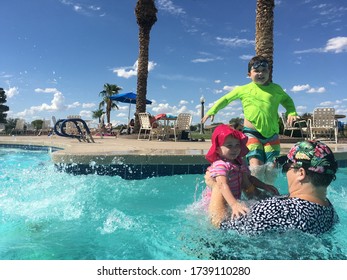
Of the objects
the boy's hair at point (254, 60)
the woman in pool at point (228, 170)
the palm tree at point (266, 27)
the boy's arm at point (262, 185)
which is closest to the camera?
the woman in pool at point (228, 170)

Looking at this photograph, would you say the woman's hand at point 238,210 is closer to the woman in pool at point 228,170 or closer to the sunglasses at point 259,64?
the woman in pool at point 228,170

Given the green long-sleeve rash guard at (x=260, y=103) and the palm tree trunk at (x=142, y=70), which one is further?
the palm tree trunk at (x=142, y=70)

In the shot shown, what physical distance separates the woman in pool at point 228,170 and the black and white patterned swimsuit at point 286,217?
0.71 ft

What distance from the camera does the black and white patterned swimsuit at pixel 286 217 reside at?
7.63ft

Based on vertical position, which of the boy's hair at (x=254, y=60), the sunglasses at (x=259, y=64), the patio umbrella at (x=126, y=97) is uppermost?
the patio umbrella at (x=126, y=97)

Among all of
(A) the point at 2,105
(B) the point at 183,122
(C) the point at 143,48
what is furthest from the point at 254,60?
(A) the point at 2,105

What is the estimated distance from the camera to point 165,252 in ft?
9.07

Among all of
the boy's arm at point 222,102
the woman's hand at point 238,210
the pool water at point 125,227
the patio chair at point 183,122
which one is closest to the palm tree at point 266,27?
the patio chair at point 183,122

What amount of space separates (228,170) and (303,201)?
69cm

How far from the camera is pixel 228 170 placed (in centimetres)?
284

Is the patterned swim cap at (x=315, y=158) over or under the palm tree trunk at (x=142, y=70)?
under

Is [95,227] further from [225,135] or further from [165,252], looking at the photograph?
[225,135]

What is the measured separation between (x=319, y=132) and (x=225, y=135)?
11336 millimetres
